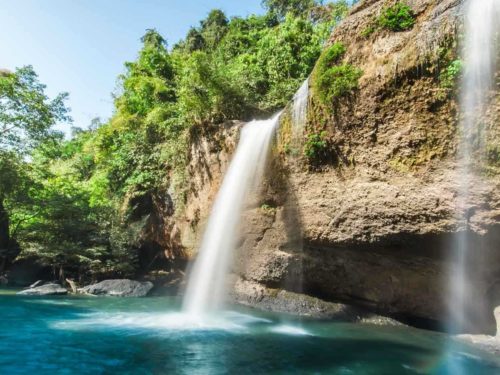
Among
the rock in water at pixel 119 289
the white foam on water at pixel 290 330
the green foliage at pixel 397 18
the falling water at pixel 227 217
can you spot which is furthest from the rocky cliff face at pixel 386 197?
the rock in water at pixel 119 289

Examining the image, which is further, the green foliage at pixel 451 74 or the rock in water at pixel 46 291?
the rock in water at pixel 46 291

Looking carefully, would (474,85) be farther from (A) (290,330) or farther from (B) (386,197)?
(A) (290,330)

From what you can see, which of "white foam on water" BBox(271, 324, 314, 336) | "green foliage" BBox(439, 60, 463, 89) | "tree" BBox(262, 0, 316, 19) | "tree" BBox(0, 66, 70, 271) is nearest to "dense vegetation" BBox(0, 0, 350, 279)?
"tree" BBox(0, 66, 70, 271)

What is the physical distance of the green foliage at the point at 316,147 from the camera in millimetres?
10023

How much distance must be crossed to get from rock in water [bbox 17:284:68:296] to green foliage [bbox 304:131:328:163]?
11.2 m

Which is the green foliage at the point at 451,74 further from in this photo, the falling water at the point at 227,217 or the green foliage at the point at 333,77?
the falling water at the point at 227,217

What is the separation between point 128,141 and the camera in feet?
62.6

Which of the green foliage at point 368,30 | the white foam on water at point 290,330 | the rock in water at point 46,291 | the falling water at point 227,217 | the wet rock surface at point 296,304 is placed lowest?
the rock in water at point 46,291

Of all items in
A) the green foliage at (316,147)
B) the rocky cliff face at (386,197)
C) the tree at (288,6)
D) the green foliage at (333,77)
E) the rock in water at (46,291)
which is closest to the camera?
the rocky cliff face at (386,197)

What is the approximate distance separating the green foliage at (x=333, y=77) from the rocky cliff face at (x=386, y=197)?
24 cm

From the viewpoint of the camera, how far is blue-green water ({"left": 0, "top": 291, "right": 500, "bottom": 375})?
20.2 ft

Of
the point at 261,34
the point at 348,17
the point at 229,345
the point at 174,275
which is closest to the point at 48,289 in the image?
the point at 174,275

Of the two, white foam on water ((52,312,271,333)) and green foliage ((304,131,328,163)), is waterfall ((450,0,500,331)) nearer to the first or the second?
green foliage ((304,131,328,163))

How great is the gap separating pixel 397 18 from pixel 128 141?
14.1 meters
